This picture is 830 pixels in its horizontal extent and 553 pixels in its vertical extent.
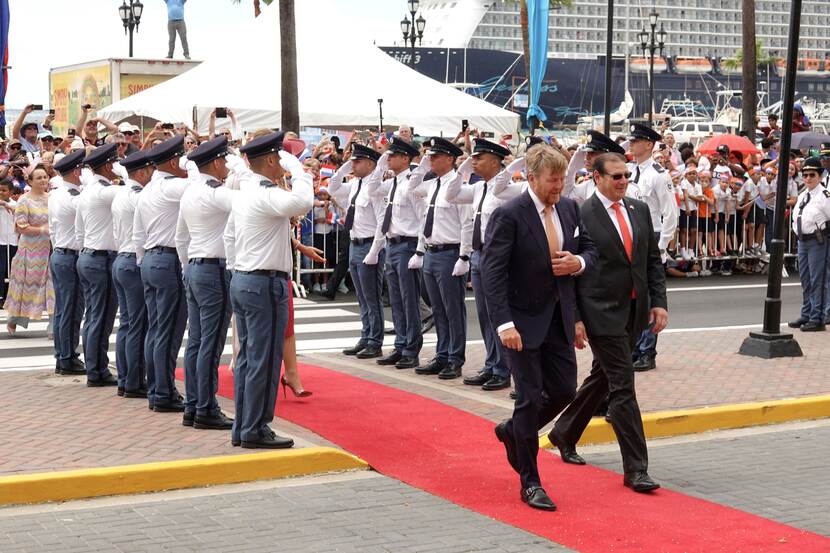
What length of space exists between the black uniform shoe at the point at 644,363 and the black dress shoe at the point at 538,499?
430cm

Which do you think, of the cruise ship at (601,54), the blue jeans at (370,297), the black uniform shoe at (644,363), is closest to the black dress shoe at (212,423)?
the blue jeans at (370,297)

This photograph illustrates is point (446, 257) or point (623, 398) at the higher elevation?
point (446, 257)

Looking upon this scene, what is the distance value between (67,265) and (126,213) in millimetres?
1510

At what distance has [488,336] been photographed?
1084cm

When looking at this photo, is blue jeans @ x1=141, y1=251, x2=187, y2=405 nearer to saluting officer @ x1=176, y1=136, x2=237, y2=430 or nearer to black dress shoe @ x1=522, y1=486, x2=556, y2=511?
saluting officer @ x1=176, y1=136, x2=237, y2=430

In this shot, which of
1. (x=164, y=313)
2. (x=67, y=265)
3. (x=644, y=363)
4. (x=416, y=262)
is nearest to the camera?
(x=164, y=313)

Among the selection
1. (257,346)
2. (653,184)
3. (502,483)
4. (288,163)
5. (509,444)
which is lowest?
(502,483)

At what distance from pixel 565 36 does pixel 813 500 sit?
143m

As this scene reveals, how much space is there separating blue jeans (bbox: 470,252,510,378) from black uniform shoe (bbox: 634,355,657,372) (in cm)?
129

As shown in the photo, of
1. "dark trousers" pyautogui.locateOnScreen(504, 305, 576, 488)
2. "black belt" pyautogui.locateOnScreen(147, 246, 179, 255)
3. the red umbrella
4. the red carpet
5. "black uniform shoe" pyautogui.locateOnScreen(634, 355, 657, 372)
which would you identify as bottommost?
the red carpet

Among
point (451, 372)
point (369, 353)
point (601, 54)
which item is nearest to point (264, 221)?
point (451, 372)

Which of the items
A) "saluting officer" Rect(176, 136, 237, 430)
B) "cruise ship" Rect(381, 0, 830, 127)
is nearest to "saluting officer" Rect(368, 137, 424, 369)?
"saluting officer" Rect(176, 136, 237, 430)

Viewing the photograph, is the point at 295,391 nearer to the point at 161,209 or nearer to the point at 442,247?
the point at 161,209

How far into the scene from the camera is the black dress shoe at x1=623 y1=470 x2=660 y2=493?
7.28m
